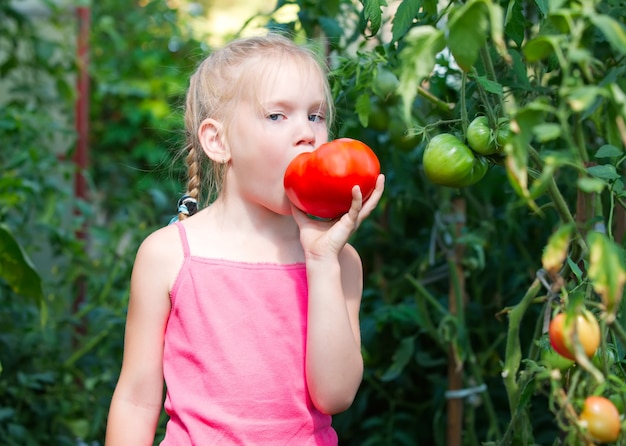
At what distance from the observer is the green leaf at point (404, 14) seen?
1.22m

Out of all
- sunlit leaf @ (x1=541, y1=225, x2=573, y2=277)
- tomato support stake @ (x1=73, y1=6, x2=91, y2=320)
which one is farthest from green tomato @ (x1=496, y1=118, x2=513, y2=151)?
tomato support stake @ (x1=73, y1=6, x2=91, y2=320)

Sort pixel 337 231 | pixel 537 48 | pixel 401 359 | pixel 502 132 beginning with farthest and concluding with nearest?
pixel 401 359 → pixel 337 231 → pixel 502 132 → pixel 537 48

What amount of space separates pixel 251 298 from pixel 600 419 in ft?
2.02

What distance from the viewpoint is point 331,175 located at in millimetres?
1191

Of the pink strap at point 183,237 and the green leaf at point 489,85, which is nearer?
the green leaf at point 489,85

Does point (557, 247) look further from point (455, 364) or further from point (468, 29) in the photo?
point (455, 364)

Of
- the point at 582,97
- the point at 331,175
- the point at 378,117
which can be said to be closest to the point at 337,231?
the point at 331,175

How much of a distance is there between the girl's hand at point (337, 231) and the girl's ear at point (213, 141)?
0.20m

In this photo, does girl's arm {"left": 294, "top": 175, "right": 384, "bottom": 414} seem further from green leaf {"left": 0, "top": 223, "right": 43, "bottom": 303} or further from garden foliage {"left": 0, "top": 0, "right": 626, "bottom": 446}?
green leaf {"left": 0, "top": 223, "right": 43, "bottom": 303}

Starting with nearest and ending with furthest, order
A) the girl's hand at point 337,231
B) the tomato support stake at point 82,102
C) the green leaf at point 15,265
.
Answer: the girl's hand at point 337,231 → the green leaf at point 15,265 → the tomato support stake at point 82,102

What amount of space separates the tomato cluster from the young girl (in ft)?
0.33

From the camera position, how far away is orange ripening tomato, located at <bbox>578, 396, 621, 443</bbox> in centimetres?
84

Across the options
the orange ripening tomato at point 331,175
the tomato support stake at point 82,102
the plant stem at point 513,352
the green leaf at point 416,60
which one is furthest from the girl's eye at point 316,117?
the tomato support stake at point 82,102

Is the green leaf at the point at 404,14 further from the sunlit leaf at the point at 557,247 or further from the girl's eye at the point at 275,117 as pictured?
the sunlit leaf at the point at 557,247
